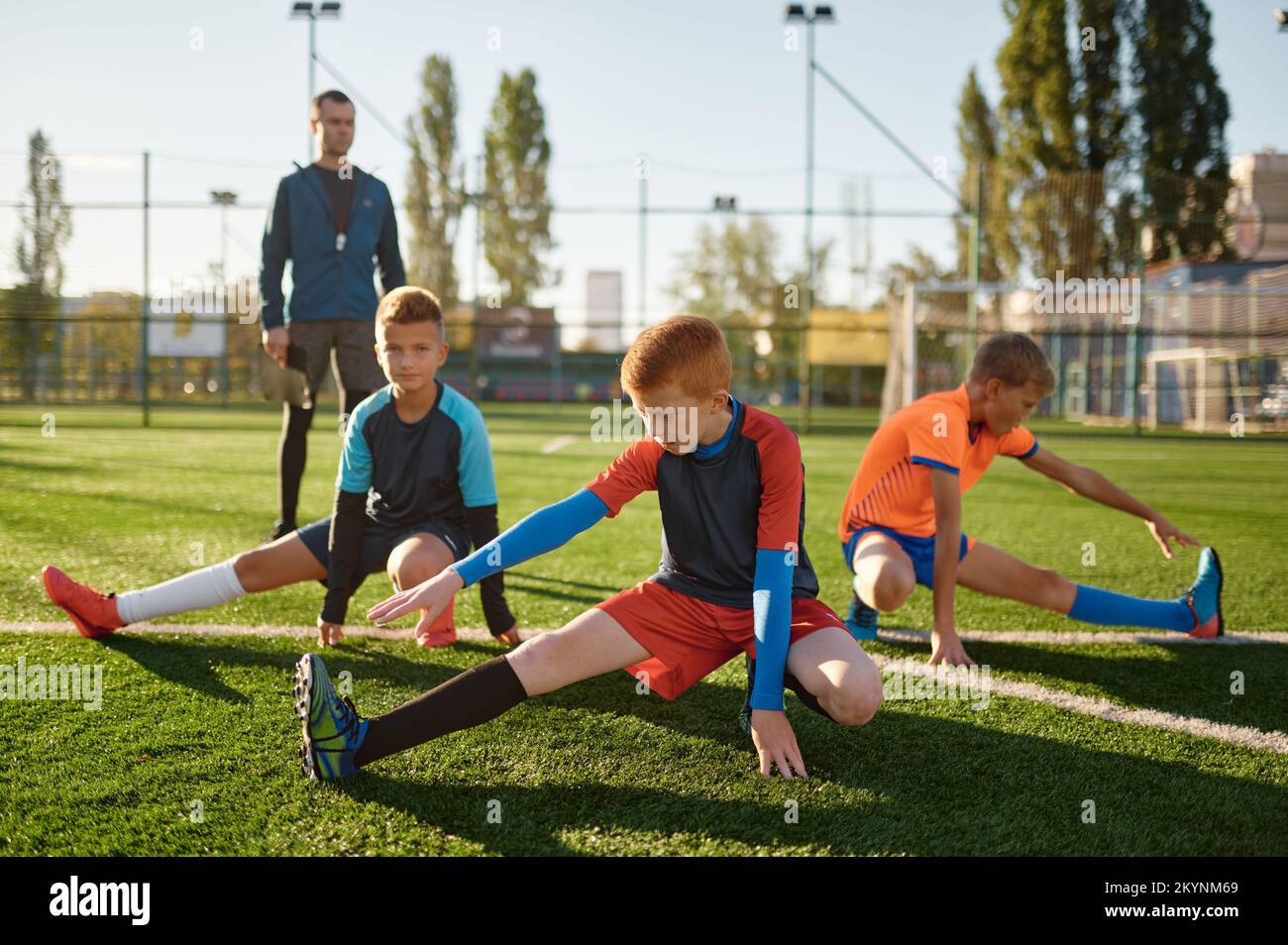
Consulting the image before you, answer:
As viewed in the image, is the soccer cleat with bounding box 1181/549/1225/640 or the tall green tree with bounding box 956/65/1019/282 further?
the tall green tree with bounding box 956/65/1019/282

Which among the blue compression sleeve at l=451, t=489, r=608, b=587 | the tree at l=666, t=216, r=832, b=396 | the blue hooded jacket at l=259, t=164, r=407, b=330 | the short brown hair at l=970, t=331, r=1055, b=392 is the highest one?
the tree at l=666, t=216, r=832, b=396

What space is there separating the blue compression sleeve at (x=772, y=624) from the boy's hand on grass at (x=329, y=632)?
1551 mm

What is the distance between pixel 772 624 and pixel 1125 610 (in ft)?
6.71

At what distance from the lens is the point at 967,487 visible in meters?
3.56

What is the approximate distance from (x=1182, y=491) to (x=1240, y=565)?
4026 mm

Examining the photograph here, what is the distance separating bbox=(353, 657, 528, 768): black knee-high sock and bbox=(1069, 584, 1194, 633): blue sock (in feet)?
7.80

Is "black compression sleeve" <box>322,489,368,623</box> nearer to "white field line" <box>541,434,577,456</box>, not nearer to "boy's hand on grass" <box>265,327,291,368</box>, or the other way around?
"boy's hand on grass" <box>265,327,291,368</box>

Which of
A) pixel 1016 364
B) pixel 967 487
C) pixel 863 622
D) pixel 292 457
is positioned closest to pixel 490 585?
pixel 863 622

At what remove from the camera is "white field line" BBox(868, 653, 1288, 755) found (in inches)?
97.6

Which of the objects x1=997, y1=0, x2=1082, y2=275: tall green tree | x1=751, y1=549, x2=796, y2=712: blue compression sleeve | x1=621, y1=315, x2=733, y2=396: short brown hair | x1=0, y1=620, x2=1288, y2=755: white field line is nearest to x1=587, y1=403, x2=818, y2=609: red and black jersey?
x1=751, y1=549, x2=796, y2=712: blue compression sleeve

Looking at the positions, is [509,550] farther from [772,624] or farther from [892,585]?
[892,585]

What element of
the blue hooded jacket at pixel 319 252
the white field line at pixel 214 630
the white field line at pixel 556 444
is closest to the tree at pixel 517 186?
the white field line at pixel 556 444

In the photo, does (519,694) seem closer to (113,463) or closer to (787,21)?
(113,463)
